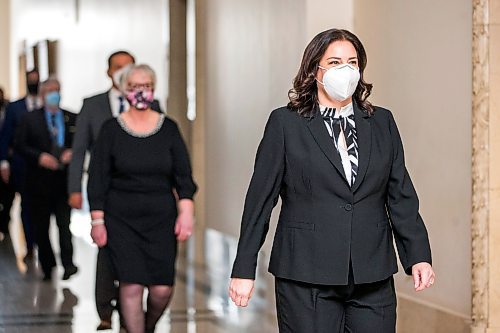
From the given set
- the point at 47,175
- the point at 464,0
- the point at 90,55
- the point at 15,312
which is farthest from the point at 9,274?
the point at 90,55

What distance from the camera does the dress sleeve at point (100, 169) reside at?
766 centimetres

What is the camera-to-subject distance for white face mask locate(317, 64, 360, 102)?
496 centimetres

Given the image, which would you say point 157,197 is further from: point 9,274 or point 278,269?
point 9,274

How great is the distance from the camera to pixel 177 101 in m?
15.7

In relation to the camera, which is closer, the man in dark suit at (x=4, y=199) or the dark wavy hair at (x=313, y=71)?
the dark wavy hair at (x=313, y=71)

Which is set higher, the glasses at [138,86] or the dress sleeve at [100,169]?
the glasses at [138,86]

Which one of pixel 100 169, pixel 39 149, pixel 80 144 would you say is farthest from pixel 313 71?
pixel 39 149

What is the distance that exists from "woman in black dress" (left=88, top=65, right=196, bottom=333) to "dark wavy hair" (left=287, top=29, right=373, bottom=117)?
8.67 feet

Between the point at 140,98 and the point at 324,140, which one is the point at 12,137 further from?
the point at 324,140

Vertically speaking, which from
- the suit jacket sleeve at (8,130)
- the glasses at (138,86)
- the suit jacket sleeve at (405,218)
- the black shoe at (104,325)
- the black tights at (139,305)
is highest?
the glasses at (138,86)

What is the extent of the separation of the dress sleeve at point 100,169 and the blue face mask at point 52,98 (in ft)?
16.9

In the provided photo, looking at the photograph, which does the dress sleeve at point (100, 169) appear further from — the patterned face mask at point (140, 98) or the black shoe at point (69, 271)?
the black shoe at point (69, 271)

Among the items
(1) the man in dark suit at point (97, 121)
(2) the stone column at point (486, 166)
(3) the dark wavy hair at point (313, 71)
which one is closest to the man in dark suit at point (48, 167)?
(1) the man in dark suit at point (97, 121)

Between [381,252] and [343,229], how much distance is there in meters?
0.18
